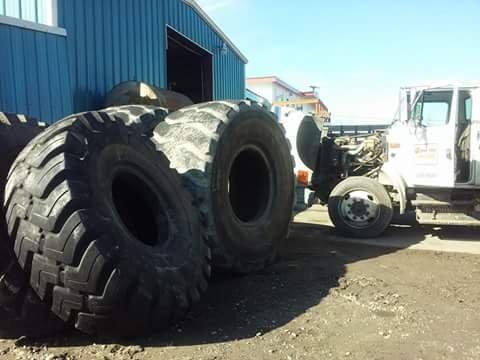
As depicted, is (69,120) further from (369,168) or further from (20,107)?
(369,168)

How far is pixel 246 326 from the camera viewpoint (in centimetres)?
335

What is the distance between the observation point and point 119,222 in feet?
10.2

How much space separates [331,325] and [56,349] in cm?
188

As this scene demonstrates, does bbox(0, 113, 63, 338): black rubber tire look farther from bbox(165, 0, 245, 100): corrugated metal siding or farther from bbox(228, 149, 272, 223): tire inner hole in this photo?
bbox(165, 0, 245, 100): corrugated metal siding

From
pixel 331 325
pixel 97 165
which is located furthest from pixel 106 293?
A: pixel 331 325

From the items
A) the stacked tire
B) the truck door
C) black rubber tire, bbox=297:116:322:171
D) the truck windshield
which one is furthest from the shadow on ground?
black rubber tire, bbox=297:116:322:171

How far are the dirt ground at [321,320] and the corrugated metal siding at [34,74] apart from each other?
132 inches

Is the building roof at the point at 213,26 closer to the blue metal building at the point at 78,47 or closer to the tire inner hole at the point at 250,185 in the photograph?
the blue metal building at the point at 78,47

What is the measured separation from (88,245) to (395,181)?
5680 mm

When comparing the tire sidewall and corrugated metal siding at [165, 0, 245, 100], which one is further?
corrugated metal siding at [165, 0, 245, 100]

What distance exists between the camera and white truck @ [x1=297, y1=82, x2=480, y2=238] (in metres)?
7.04

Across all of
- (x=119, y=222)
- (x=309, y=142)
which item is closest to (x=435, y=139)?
(x=309, y=142)

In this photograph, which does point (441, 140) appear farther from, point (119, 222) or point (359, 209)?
point (119, 222)

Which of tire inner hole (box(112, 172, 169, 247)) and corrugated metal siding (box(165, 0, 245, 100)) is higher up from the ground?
corrugated metal siding (box(165, 0, 245, 100))
